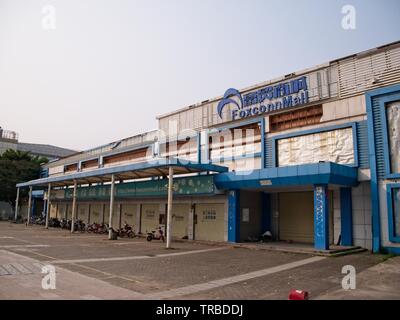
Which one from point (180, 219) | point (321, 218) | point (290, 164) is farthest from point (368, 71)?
point (180, 219)

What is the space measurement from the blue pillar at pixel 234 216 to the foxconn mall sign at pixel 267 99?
18.0 ft

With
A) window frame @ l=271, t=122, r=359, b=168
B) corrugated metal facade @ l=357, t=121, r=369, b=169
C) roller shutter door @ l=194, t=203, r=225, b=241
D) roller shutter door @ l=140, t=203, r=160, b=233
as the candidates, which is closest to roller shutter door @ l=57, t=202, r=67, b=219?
roller shutter door @ l=140, t=203, r=160, b=233

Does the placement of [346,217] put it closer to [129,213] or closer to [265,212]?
[265,212]

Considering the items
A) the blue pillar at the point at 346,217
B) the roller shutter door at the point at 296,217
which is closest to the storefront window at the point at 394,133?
the blue pillar at the point at 346,217

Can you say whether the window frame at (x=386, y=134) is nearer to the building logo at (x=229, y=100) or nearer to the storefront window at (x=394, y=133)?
the storefront window at (x=394, y=133)

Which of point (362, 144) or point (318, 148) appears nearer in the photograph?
point (362, 144)

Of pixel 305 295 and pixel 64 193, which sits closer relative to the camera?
pixel 305 295

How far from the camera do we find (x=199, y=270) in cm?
1092

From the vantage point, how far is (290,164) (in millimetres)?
19156

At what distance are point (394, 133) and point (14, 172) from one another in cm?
4479

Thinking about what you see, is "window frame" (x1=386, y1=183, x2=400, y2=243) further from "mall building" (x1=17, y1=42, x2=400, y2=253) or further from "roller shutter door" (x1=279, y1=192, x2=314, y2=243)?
"roller shutter door" (x1=279, y1=192, x2=314, y2=243)

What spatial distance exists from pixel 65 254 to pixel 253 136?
41.8 feet
